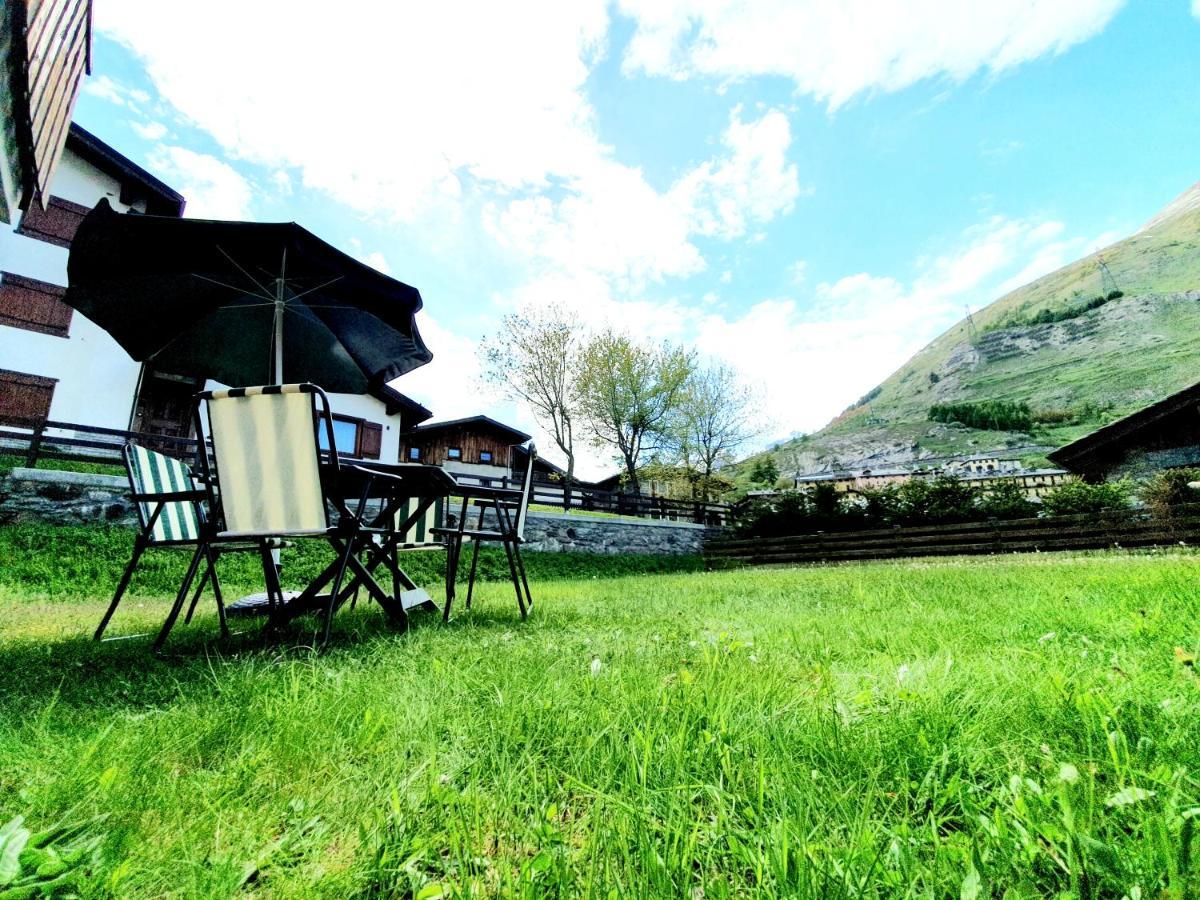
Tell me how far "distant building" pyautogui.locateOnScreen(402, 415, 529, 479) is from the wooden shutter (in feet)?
25.0

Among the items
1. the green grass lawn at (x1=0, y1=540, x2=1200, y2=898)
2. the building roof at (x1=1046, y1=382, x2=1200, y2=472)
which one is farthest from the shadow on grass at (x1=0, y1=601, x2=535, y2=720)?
the building roof at (x1=1046, y1=382, x2=1200, y2=472)

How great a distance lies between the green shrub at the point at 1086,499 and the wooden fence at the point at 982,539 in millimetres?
752

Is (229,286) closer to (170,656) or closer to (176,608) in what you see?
(176,608)

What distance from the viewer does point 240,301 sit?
400 centimetres

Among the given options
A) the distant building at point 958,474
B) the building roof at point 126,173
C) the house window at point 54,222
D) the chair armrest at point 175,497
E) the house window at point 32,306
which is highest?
the building roof at point 126,173

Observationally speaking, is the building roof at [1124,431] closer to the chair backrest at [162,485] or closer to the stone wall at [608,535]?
the stone wall at [608,535]

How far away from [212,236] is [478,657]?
10.3ft

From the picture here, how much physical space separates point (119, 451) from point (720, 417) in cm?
2945

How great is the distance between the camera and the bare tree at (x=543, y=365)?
28.6 meters

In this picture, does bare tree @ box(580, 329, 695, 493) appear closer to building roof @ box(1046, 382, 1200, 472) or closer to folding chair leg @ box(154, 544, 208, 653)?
building roof @ box(1046, 382, 1200, 472)

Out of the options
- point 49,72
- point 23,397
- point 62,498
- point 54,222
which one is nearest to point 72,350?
point 23,397

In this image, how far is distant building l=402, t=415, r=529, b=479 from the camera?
26.7m

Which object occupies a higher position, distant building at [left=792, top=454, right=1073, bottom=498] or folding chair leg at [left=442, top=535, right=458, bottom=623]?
distant building at [left=792, top=454, right=1073, bottom=498]

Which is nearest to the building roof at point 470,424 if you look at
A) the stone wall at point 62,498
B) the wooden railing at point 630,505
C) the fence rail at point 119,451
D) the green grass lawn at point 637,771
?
the wooden railing at point 630,505
